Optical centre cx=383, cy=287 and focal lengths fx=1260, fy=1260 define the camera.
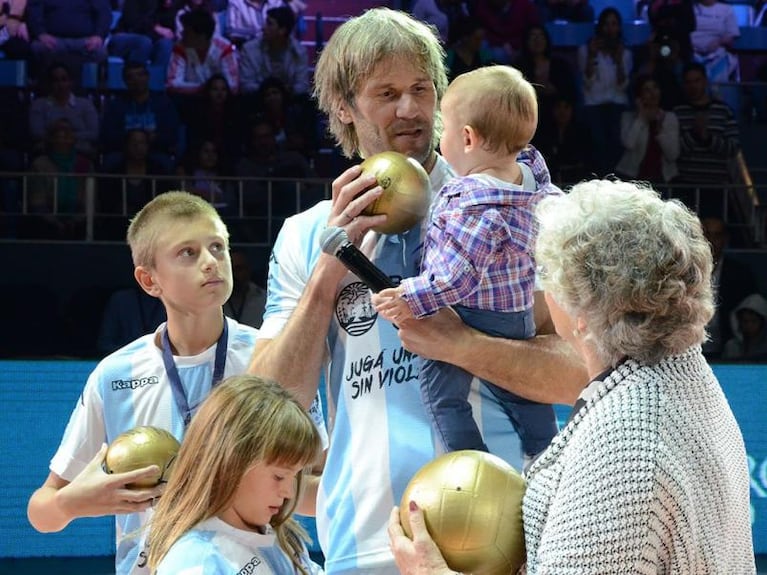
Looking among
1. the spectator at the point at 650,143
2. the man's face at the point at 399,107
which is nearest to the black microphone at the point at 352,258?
the man's face at the point at 399,107

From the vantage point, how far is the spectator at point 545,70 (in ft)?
31.7

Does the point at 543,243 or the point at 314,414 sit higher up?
the point at 543,243

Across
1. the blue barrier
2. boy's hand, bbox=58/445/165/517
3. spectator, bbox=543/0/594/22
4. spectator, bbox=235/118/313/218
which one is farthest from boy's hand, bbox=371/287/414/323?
spectator, bbox=543/0/594/22

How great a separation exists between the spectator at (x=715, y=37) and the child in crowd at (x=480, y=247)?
842 cm

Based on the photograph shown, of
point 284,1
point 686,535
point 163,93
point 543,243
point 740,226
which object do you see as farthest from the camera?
point 284,1

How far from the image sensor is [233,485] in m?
2.37

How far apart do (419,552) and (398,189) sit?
0.82m

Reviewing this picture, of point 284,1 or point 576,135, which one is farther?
point 284,1

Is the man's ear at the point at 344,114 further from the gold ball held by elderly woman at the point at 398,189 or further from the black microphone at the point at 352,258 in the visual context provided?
the black microphone at the point at 352,258

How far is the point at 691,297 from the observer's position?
6.36 feet

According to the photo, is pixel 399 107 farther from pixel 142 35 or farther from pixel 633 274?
pixel 142 35

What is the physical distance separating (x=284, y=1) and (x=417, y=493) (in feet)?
28.8

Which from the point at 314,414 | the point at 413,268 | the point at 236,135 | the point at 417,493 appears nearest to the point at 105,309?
the point at 236,135

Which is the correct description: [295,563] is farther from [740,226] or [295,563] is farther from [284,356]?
[740,226]
